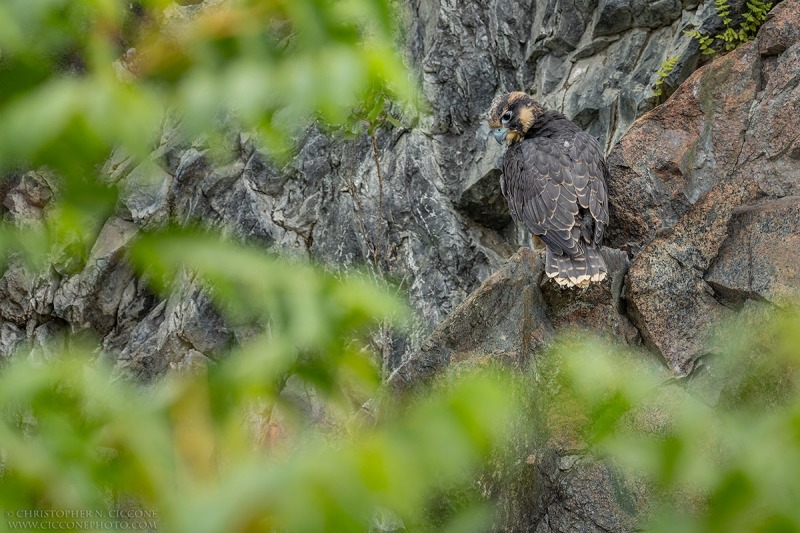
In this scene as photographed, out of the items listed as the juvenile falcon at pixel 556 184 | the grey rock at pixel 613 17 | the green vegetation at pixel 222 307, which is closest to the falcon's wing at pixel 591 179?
the juvenile falcon at pixel 556 184

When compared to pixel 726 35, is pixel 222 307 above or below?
above

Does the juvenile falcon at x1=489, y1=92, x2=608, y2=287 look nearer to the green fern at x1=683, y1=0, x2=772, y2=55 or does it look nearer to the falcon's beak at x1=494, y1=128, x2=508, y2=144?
the falcon's beak at x1=494, y1=128, x2=508, y2=144

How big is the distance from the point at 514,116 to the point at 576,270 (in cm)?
207

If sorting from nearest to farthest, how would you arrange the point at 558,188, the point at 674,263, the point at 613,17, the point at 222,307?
1. the point at 222,307
2. the point at 674,263
3. the point at 558,188
4. the point at 613,17

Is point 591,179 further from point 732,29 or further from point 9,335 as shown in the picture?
point 9,335

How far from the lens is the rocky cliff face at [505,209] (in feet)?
20.9

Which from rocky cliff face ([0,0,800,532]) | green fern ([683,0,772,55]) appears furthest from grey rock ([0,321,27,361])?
green fern ([683,0,772,55])

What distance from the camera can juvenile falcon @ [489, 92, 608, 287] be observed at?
6414 mm

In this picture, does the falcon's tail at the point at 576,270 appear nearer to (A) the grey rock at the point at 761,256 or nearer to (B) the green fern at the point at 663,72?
(A) the grey rock at the point at 761,256

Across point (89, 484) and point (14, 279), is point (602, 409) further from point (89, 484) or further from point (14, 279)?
point (14, 279)

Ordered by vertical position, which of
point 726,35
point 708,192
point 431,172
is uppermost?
point 726,35

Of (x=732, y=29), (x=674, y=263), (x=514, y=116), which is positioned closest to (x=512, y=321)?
(x=674, y=263)

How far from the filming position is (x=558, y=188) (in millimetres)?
7023

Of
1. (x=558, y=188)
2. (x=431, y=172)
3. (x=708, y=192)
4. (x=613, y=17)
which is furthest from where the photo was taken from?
(x=431, y=172)
